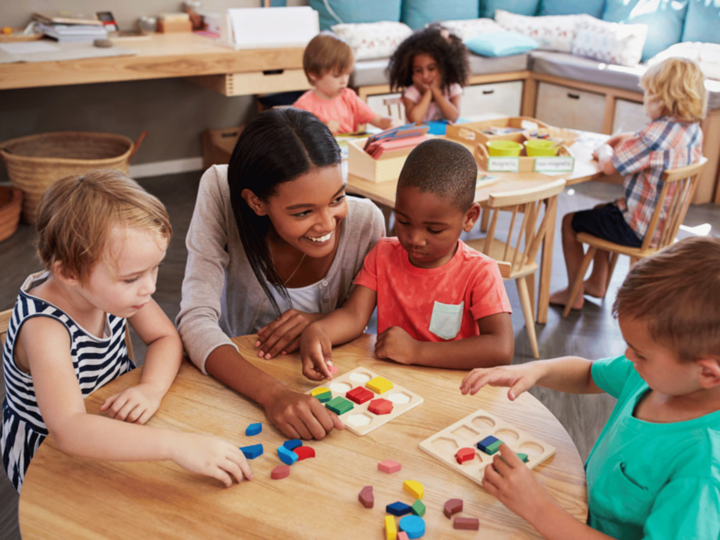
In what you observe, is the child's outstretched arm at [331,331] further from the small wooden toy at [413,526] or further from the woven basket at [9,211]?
the woven basket at [9,211]

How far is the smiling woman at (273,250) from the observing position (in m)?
1.23

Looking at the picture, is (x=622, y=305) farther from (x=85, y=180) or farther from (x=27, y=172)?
(x=27, y=172)

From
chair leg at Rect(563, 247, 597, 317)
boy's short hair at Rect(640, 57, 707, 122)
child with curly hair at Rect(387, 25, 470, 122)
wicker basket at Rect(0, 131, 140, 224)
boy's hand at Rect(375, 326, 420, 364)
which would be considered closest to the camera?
boy's hand at Rect(375, 326, 420, 364)

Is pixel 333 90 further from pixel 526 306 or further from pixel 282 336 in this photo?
pixel 282 336

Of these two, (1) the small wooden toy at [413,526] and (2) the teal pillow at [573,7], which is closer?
(1) the small wooden toy at [413,526]

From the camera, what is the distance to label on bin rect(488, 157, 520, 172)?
9.04 feet

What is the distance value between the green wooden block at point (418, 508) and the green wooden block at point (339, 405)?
0.80 ft

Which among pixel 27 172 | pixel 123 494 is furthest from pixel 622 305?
pixel 27 172

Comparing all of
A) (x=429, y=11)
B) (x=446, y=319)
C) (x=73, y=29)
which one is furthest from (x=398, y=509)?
(x=429, y=11)

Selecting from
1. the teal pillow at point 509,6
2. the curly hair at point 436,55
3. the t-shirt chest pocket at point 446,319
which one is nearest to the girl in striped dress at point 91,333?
the t-shirt chest pocket at point 446,319

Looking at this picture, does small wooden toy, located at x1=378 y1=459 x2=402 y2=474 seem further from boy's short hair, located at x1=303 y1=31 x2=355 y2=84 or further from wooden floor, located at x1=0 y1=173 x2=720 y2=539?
boy's short hair, located at x1=303 y1=31 x2=355 y2=84

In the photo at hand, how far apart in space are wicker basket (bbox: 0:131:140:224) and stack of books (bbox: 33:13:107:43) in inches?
22.5

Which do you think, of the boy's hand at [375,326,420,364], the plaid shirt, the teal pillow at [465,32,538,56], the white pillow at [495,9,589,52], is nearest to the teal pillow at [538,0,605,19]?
the white pillow at [495,9,589,52]

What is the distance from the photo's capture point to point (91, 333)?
4.04ft
